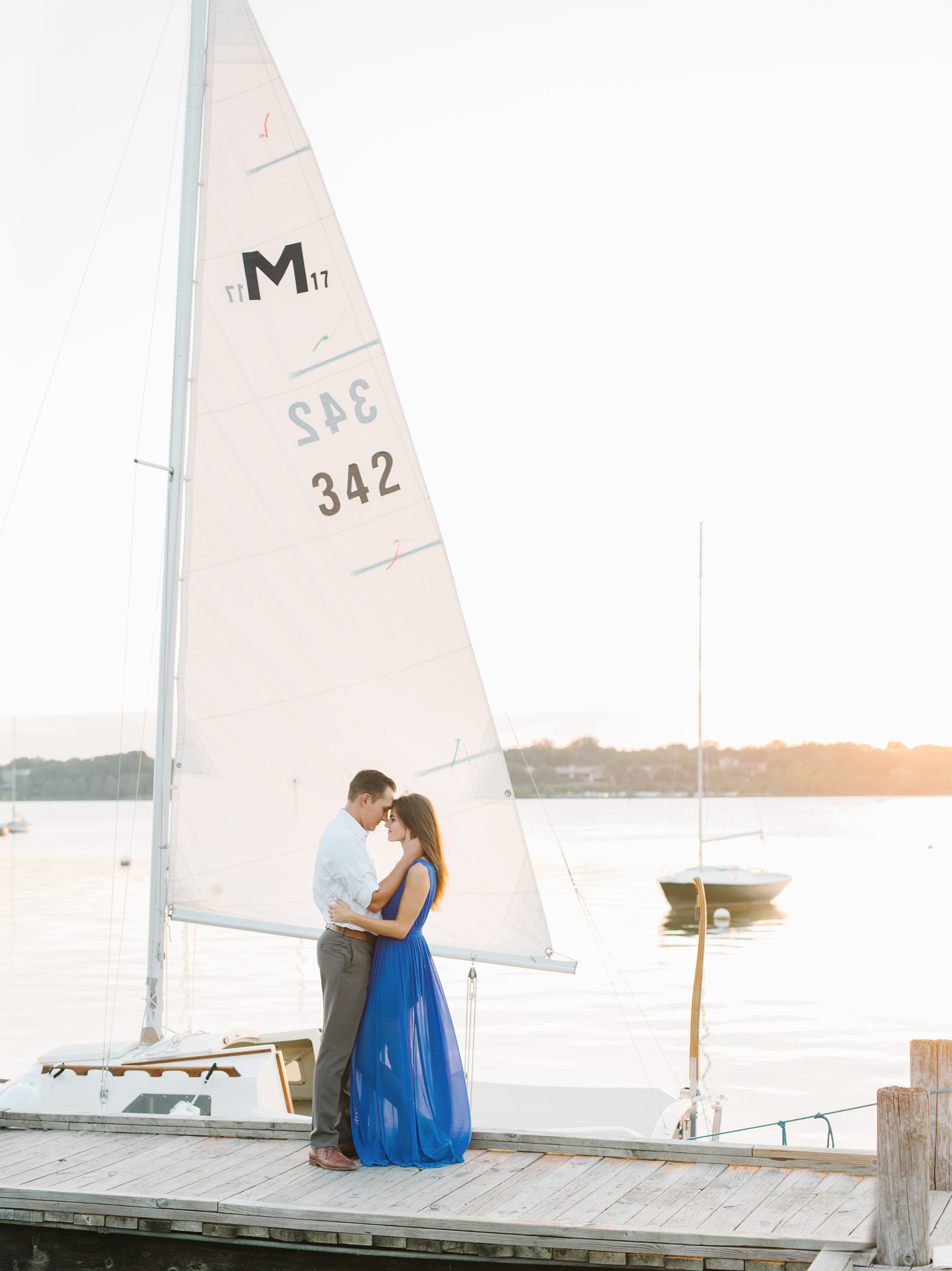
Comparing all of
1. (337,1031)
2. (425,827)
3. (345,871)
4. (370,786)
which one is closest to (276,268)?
(370,786)

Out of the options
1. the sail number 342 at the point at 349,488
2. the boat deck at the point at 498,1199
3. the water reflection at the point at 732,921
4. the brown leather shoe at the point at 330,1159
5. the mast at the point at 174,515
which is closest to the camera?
the boat deck at the point at 498,1199

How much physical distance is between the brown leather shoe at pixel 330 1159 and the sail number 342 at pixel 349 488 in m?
4.10

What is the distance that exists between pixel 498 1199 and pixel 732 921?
97.8 feet

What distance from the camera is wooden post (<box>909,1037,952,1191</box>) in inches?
176

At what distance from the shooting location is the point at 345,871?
486cm

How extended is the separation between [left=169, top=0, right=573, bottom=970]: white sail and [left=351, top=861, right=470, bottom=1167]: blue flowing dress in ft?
8.21

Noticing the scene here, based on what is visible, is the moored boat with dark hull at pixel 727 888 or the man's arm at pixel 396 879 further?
the moored boat with dark hull at pixel 727 888

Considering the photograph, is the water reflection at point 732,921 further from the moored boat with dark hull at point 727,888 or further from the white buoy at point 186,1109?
the white buoy at point 186,1109

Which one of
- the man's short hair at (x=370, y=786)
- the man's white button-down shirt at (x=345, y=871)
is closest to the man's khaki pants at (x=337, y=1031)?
the man's white button-down shirt at (x=345, y=871)

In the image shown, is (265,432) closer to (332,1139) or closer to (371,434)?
(371,434)

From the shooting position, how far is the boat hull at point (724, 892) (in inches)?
1273

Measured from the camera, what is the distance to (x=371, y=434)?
7863 millimetres

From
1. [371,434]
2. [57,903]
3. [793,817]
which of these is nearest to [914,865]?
[57,903]

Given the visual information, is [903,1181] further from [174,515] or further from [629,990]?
[629,990]
